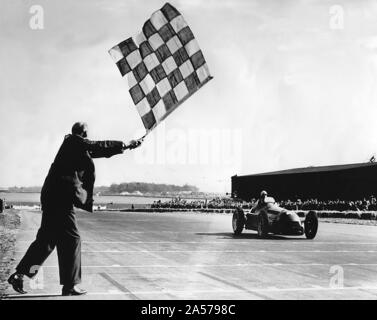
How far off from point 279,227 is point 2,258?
7.95 m

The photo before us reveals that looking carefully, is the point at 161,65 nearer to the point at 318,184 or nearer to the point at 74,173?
the point at 74,173

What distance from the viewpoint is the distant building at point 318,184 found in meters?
48.7

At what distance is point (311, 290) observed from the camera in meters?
7.62

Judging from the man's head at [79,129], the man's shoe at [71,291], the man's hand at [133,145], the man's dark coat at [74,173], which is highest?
the man's head at [79,129]

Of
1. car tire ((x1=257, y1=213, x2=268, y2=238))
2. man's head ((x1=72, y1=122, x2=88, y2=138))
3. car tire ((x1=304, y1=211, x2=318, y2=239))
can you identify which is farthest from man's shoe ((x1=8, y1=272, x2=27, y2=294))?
car tire ((x1=304, y1=211, x2=318, y2=239))

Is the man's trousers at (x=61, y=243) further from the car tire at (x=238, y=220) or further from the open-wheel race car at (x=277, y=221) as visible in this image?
the car tire at (x=238, y=220)

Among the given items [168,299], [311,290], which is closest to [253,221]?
[311,290]

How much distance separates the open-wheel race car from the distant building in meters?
31.8

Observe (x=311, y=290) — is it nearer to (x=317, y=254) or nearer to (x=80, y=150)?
(x=80, y=150)

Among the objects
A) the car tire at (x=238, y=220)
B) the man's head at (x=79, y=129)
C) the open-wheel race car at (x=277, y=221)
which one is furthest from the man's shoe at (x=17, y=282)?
the car tire at (x=238, y=220)

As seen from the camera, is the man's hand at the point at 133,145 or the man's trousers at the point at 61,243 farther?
the man's trousers at the point at 61,243

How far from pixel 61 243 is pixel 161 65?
7.71 feet

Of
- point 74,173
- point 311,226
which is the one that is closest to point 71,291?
point 74,173

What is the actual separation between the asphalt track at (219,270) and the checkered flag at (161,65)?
225cm
